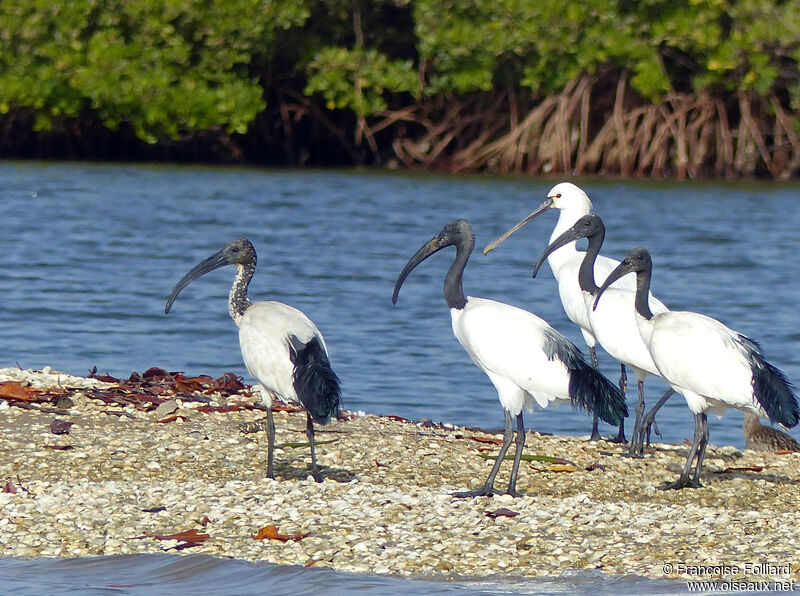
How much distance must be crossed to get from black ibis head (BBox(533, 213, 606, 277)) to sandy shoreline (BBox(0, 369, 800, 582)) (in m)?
1.38

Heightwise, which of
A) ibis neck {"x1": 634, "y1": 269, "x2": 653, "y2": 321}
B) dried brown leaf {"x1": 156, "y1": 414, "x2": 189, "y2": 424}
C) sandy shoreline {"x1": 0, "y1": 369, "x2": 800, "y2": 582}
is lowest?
dried brown leaf {"x1": 156, "y1": 414, "x2": 189, "y2": 424}

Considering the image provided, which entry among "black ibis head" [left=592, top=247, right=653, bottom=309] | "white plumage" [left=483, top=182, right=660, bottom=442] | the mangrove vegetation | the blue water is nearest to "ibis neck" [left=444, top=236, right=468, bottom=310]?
"black ibis head" [left=592, top=247, right=653, bottom=309]

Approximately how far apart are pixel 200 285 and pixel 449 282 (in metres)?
11.0

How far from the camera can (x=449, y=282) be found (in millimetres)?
9078

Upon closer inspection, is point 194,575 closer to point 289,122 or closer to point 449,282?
point 449,282

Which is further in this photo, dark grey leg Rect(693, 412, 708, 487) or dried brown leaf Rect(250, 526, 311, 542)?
dark grey leg Rect(693, 412, 708, 487)

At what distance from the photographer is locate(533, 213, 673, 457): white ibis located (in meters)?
9.83

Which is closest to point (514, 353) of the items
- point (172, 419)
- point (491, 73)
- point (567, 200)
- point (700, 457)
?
point (700, 457)

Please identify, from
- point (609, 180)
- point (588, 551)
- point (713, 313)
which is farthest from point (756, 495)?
point (609, 180)

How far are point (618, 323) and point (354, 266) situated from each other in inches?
461

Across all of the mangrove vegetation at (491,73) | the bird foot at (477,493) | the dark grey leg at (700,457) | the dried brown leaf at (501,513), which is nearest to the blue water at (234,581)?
the dried brown leaf at (501,513)

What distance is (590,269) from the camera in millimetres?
10414

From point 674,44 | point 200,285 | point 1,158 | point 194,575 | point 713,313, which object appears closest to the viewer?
point 194,575

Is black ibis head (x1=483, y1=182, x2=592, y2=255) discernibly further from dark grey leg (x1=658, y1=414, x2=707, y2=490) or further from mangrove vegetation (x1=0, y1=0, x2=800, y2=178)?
mangrove vegetation (x1=0, y1=0, x2=800, y2=178)
